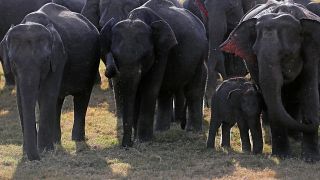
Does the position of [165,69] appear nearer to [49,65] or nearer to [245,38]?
[245,38]

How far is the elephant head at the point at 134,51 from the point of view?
1065cm

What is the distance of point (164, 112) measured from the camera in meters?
12.8

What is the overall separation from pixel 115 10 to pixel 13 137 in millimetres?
2653

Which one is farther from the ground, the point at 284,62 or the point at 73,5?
the point at 73,5

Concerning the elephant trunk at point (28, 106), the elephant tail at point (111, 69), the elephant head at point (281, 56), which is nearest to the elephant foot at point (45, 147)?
the elephant trunk at point (28, 106)

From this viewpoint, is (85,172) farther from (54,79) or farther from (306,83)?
(306,83)

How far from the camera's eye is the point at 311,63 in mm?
9820

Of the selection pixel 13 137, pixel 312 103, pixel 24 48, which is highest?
pixel 24 48

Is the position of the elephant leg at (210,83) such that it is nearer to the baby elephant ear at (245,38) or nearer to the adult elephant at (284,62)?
the adult elephant at (284,62)

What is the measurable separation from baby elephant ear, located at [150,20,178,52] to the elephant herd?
13 mm

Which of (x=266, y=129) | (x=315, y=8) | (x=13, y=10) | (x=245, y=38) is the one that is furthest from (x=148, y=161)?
(x=13, y=10)

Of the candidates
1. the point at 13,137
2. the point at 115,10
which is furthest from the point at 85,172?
the point at 115,10

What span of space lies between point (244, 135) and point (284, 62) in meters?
1.52

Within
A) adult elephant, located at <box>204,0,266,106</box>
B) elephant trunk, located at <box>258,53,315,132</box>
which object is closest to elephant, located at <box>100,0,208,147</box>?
adult elephant, located at <box>204,0,266,106</box>
